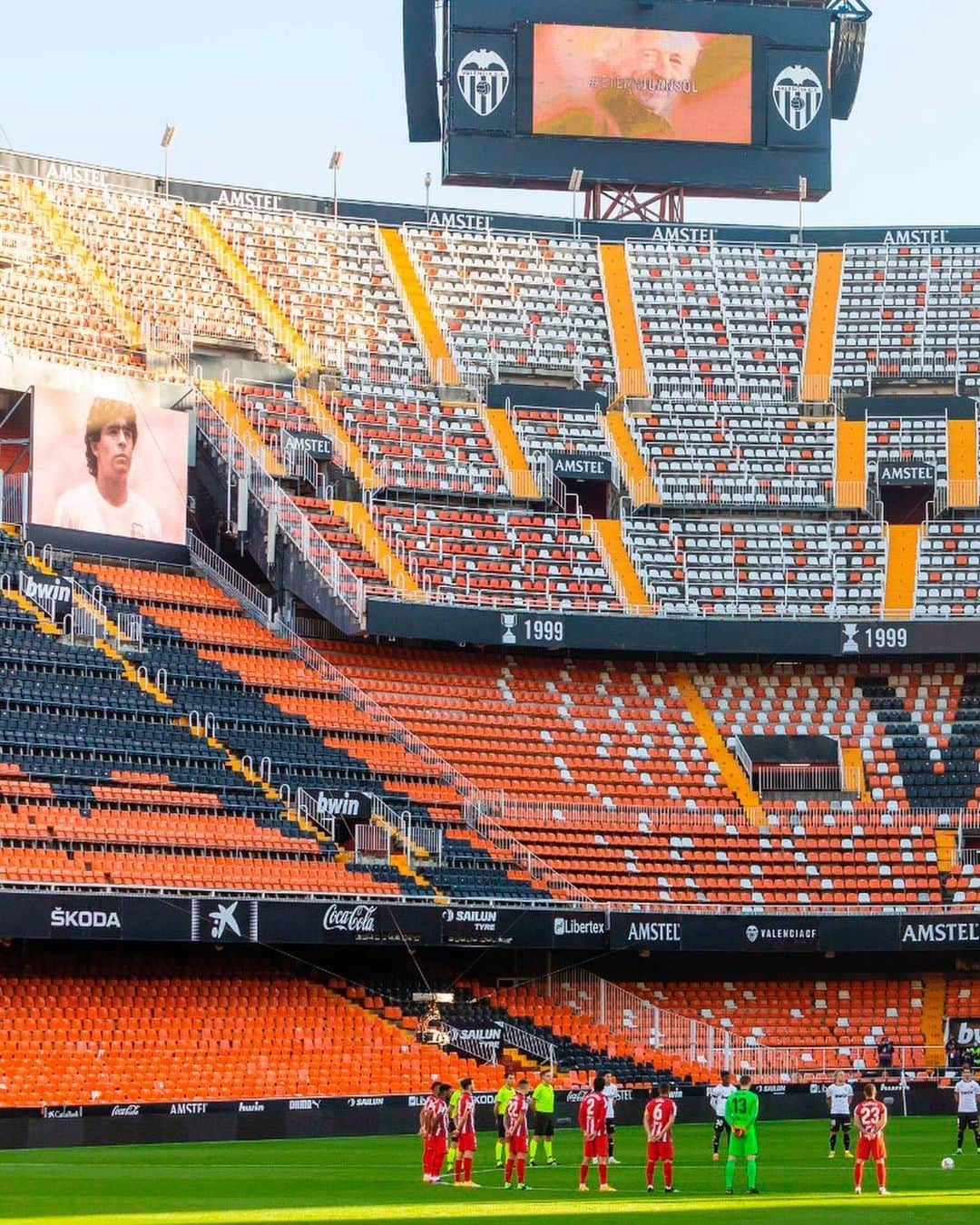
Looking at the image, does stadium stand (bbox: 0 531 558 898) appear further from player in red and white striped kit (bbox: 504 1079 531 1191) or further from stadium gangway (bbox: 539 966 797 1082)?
player in red and white striped kit (bbox: 504 1079 531 1191)

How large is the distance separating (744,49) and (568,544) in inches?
770

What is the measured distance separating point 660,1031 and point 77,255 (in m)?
26.4

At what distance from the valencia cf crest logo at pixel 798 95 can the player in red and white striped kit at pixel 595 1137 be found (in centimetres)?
4668

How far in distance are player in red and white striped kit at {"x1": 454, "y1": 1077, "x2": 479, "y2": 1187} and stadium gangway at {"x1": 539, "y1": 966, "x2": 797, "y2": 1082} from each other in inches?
750

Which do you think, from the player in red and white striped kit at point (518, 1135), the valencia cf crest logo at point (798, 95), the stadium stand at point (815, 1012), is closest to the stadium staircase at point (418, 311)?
the valencia cf crest logo at point (798, 95)

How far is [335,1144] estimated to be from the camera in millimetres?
40188

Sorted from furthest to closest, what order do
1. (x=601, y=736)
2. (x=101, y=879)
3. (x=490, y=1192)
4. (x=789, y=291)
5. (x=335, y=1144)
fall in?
1. (x=789, y=291)
2. (x=601, y=736)
3. (x=101, y=879)
4. (x=335, y=1144)
5. (x=490, y=1192)

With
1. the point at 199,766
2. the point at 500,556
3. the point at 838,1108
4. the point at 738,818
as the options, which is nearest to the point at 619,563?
the point at 500,556

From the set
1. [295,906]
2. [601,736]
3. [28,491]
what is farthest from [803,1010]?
[28,491]

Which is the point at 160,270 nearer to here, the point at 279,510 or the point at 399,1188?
the point at 279,510

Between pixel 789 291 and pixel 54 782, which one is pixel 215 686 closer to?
pixel 54 782

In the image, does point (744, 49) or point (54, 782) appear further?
point (744, 49)

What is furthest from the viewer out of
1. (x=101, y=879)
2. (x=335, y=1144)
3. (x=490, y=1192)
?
(x=101, y=879)

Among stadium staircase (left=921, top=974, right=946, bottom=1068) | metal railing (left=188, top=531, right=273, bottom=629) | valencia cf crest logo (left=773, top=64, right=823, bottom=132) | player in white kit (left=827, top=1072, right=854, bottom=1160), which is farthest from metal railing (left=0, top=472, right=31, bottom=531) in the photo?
valencia cf crest logo (left=773, top=64, right=823, bottom=132)
